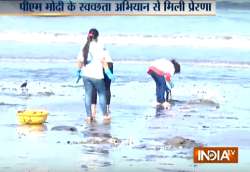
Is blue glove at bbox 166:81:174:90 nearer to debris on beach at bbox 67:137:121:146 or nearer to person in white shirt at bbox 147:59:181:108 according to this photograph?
person in white shirt at bbox 147:59:181:108

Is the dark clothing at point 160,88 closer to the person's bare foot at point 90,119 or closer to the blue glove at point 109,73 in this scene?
the blue glove at point 109,73

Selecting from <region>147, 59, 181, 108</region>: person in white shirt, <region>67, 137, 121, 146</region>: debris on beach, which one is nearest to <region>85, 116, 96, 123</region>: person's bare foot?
<region>67, 137, 121, 146</region>: debris on beach

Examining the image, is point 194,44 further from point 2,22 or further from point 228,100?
point 2,22

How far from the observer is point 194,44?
8094 millimetres

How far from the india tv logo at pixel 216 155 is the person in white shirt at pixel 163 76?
17.8 inches

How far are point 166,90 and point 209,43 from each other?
404 mm

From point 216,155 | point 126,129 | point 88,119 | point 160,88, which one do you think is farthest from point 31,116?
point 216,155

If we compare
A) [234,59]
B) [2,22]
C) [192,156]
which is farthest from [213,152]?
[2,22]

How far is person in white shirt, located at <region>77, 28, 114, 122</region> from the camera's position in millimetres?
7863

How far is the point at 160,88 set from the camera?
26.1 ft

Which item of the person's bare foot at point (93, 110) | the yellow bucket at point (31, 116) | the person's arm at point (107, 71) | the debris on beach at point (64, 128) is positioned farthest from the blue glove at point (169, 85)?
the yellow bucket at point (31, 116)

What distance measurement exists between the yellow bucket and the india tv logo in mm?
911

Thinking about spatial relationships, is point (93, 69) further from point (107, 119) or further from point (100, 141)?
point (100, 141)

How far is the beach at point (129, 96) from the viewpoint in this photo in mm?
7703
